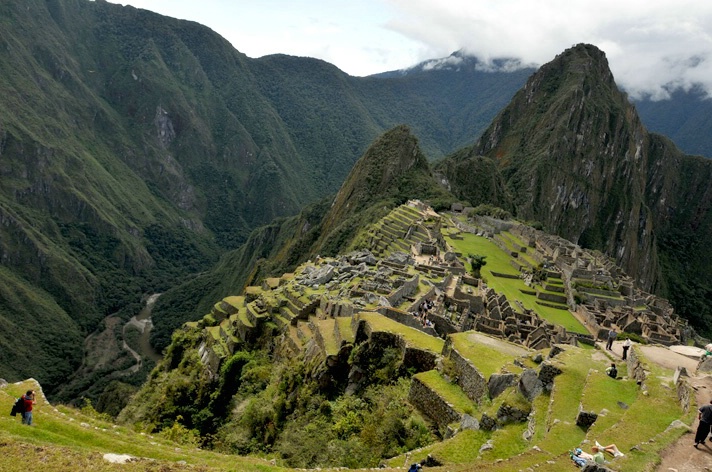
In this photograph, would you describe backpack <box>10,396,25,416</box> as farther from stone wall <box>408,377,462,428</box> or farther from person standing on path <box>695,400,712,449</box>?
person standing on path <box>695,400,712,449</box>

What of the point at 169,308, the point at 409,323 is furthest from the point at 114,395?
the point at 169,308

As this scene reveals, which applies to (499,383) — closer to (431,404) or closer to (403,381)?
(431,404)

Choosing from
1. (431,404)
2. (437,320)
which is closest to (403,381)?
(431,404)

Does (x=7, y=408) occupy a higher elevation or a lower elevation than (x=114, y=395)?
higher

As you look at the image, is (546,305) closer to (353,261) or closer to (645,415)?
(353,261)

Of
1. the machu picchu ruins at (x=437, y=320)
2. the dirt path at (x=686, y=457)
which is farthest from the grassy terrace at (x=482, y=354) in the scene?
the dirt path at (x=686, y=457)

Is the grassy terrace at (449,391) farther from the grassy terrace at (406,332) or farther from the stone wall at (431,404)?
the grassy terrace at (406,332)
